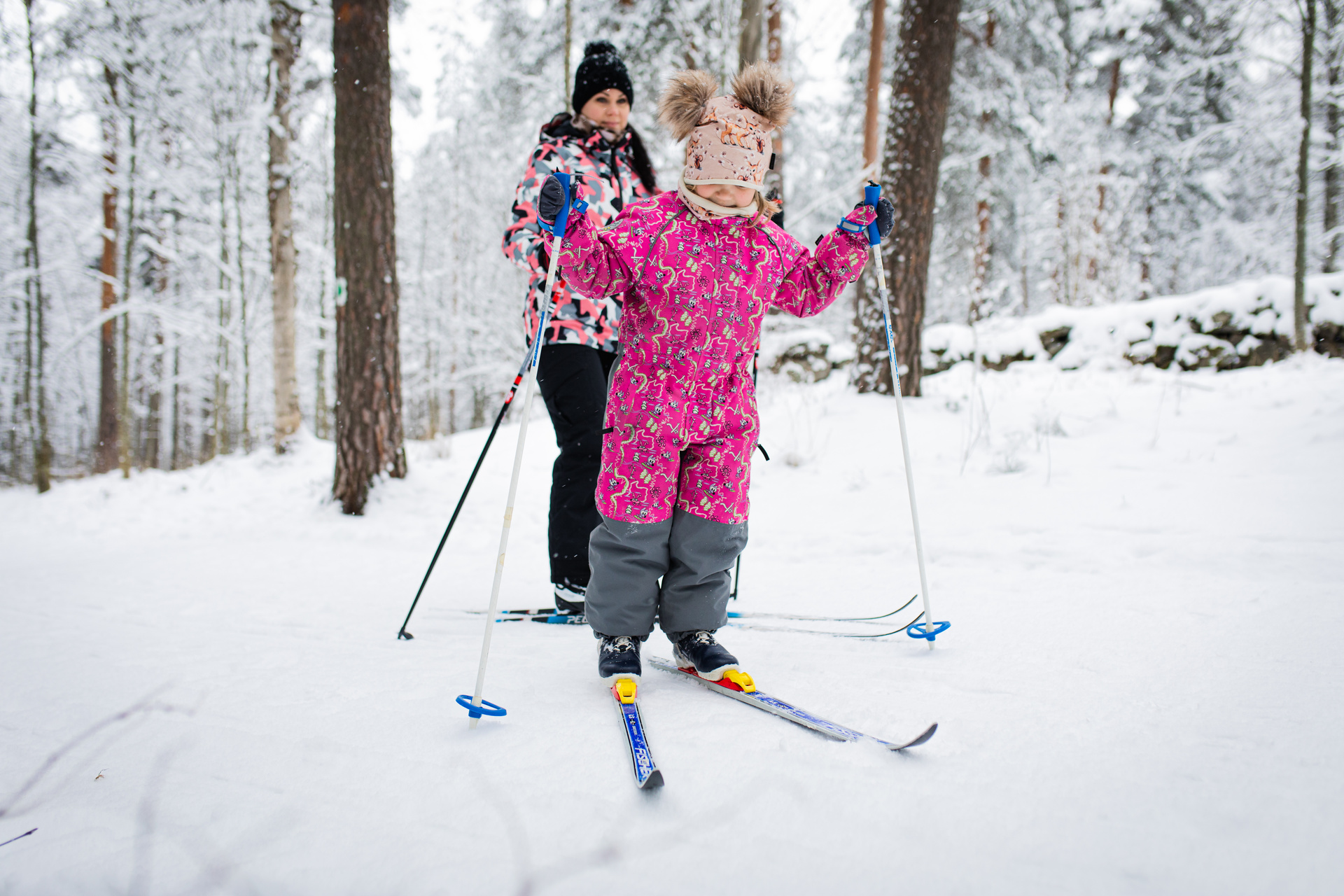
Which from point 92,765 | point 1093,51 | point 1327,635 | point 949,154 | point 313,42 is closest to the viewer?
point 92,765

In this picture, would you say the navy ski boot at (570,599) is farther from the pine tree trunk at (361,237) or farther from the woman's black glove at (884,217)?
the pine tree trunk at (361,237)

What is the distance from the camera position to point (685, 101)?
1932 millimetres

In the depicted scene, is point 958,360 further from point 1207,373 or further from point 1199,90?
point 1199,90

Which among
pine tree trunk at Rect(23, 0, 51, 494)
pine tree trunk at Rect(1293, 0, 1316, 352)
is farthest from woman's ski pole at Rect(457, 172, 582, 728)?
pine tree trunk at Rect(23, 0, 51, 494)

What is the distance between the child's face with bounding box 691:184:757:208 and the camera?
181 cm

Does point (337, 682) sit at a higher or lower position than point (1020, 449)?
lower

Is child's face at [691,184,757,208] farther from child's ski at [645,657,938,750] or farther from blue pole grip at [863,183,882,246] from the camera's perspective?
child's ski at [645,657,938,750]

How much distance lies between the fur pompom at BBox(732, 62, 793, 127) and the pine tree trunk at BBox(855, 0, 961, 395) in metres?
3.44

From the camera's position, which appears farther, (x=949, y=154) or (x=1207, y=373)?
(x=949, y=154)

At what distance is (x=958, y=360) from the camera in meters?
9.06

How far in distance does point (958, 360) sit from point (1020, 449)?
5.56 m

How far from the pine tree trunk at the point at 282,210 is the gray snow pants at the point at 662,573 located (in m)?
7.69

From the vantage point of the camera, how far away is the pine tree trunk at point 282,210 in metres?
8.10

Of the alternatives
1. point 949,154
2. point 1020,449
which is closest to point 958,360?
point 949,154
